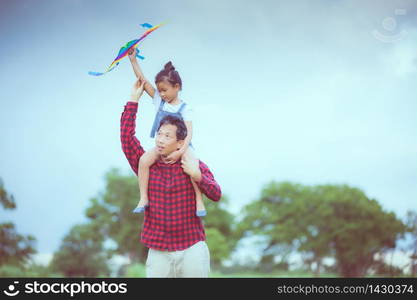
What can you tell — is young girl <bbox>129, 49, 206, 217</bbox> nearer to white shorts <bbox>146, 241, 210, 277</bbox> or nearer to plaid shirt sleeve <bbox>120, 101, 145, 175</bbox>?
plaid shirt sleeve <bbox>120, 101, 145, 175</bbox>

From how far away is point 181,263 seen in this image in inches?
111

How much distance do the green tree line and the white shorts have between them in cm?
812

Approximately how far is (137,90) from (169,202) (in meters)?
0.66

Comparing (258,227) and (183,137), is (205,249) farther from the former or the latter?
(258,227)

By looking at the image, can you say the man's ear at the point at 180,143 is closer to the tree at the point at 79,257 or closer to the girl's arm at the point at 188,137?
the girl's arm at the point at 188,137

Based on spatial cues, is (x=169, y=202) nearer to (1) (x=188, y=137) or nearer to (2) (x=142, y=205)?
(2) (x=142, y=205)

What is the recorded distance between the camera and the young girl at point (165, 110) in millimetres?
2895

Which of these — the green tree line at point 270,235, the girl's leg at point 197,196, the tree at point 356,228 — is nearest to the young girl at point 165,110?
the girl's leg at point 197,196

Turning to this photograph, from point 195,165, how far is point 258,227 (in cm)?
1079

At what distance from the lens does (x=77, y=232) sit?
11789mm

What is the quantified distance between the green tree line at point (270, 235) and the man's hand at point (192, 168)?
8.26 meters

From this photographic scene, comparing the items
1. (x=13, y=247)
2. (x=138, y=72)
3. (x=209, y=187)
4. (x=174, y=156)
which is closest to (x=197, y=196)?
(x=209, y=187)

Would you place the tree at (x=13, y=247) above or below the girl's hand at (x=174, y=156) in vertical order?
above

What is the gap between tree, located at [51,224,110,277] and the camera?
11289 millimetres
